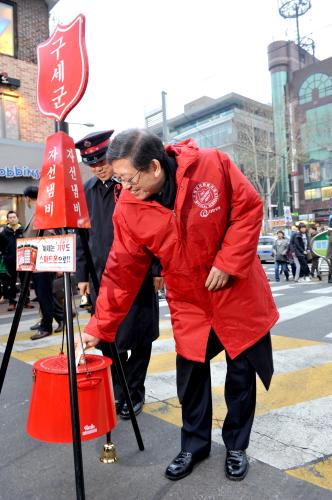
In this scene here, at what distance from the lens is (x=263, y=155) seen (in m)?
37.6

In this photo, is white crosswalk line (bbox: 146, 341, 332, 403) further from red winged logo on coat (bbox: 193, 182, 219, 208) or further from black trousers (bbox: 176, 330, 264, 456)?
red winged logo on coat (bbox: 193, 182, 219, 208)

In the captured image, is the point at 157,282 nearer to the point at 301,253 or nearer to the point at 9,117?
the point at 301,253

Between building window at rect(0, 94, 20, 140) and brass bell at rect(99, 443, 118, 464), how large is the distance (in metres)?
13.4

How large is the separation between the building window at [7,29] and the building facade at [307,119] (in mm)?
35588

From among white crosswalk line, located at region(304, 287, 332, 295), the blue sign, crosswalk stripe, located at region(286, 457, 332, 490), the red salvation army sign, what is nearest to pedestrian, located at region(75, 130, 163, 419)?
the red salvation army sign

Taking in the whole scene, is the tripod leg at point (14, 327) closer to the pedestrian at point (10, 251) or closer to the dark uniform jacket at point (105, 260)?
the dark uniform jacket at point (105, 260)

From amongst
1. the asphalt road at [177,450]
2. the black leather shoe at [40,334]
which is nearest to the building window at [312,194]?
the black leather shoe at [40,334]

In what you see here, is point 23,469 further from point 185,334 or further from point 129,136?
point 129,136

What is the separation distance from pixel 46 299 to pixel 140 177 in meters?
4.23

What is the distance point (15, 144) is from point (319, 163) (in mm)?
43554

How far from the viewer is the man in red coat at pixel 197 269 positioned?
2176 mm

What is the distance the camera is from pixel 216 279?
7.14 ft

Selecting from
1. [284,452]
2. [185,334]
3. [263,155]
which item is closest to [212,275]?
[185,334]

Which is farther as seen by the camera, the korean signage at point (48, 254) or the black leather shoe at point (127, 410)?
the black leather shoe at point (127, 410)
